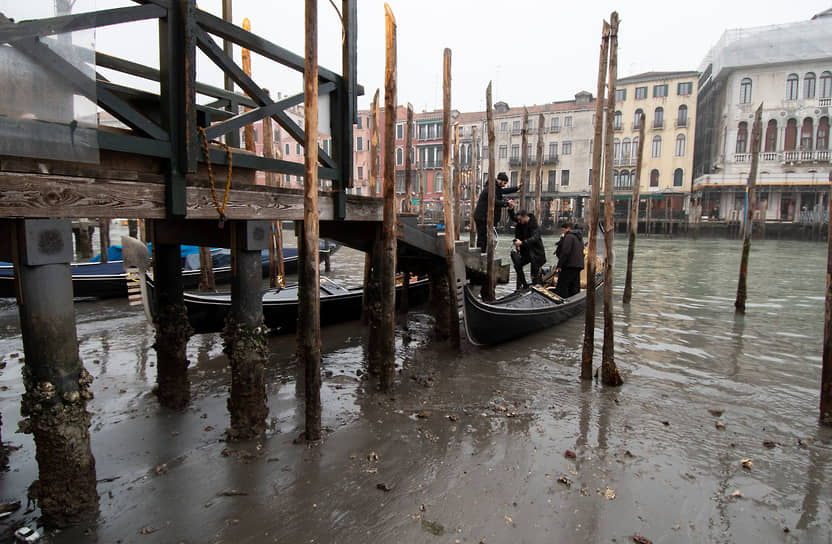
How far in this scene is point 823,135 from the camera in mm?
33719

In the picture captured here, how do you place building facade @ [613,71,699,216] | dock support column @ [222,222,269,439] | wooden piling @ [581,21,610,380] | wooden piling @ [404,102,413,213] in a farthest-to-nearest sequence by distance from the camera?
building facade @ [613,71,699,216] → wooden piling @ [404,102,413,213] → wooden piling @ [581,21,610,380] → dock support column @ [222,222,269,439]

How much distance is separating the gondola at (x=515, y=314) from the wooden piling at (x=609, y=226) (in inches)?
70.2

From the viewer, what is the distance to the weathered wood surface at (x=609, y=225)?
17.4ft

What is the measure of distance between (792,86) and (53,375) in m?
43.2

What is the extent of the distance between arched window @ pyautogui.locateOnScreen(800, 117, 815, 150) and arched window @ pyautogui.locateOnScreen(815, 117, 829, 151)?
43 centimetres

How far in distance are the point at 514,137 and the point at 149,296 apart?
4305 cm

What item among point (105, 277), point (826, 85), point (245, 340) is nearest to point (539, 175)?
point (105, 277)

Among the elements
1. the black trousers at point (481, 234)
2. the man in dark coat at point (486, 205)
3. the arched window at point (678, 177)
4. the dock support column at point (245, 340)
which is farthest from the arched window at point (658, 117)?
the dock support column at point (245, 340)

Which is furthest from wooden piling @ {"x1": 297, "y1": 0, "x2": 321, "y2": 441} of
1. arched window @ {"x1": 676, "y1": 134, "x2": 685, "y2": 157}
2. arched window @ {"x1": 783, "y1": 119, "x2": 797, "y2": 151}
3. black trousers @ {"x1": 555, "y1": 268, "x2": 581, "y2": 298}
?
arched window @ {"x1": 676, "y1": 134, "x2": 685, "y2": 157}

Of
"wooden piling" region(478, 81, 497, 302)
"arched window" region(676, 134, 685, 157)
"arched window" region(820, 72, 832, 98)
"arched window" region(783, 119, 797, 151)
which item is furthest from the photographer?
"arched window" region(676, 134, 685, 157)

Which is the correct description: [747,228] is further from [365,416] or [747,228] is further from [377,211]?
[365,416]

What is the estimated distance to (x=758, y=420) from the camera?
195 inches

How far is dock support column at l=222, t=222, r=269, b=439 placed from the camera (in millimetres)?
4113

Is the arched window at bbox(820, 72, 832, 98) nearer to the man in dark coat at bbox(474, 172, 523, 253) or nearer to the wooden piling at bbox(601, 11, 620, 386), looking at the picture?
the man in dark coat at bbox(474, 172, 523, 253)
